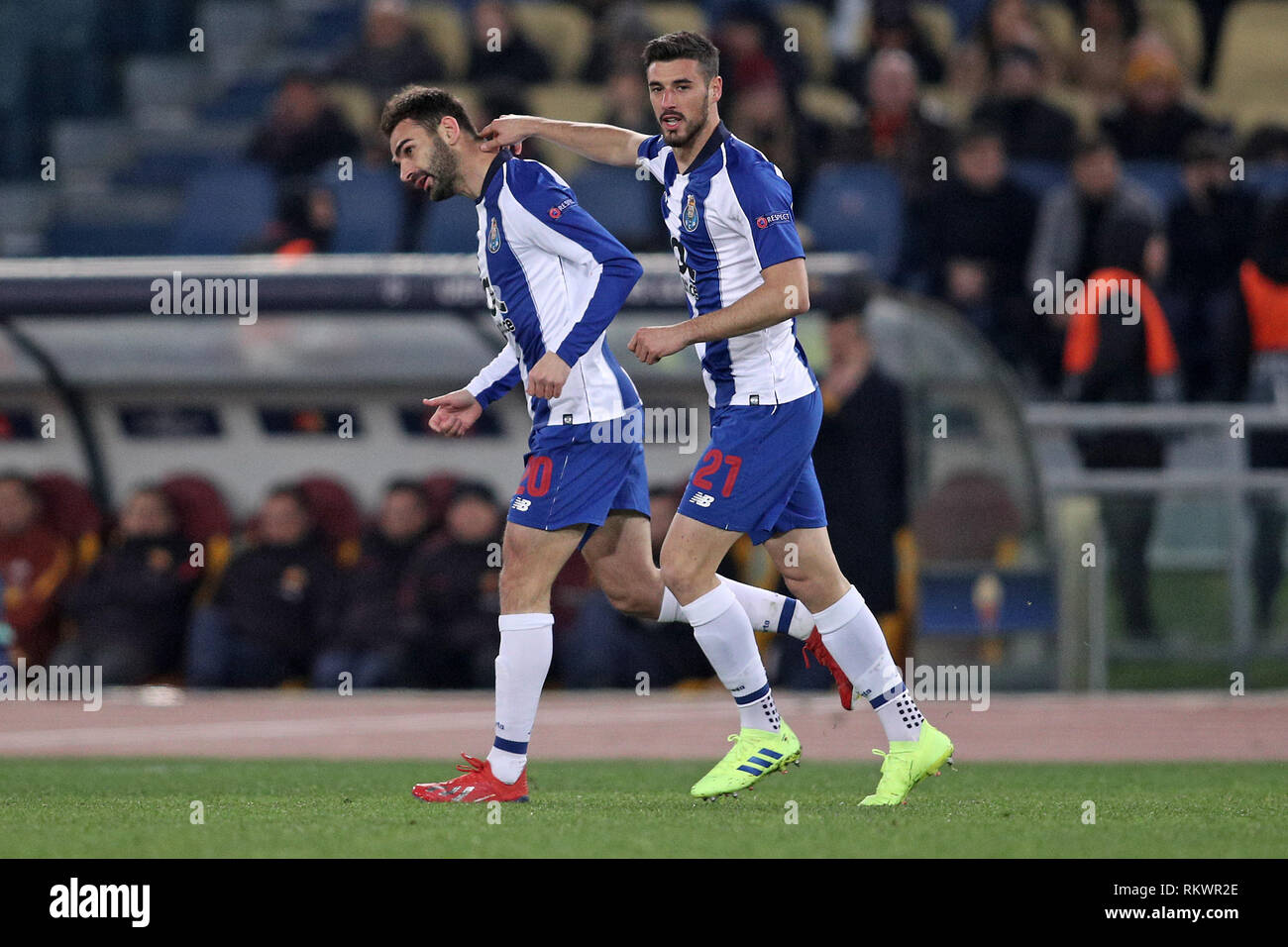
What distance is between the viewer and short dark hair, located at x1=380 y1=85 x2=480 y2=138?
267 inches

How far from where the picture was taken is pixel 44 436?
1323 centimetres

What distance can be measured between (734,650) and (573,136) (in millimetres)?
1881

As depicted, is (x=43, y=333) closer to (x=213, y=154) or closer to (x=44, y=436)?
(x=44, y=436)

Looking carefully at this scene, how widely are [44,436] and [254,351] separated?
1.55 m

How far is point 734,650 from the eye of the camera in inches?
271

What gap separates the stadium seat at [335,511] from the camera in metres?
12.8

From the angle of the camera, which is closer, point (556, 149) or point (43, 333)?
point (43, 333)

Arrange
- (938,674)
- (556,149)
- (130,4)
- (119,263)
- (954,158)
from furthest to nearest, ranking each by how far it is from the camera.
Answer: (130,4), (556,149), (954,158), (119,263), (938,674)

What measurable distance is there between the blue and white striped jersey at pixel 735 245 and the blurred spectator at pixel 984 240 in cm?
610

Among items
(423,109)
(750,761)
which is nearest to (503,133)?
(423,109)

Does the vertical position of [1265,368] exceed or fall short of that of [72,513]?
it exceeds it

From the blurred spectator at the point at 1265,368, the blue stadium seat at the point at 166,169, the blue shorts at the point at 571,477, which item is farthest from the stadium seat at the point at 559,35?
the blue shorts at the point at 571,477

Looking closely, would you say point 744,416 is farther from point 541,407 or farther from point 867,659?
point 867,659
